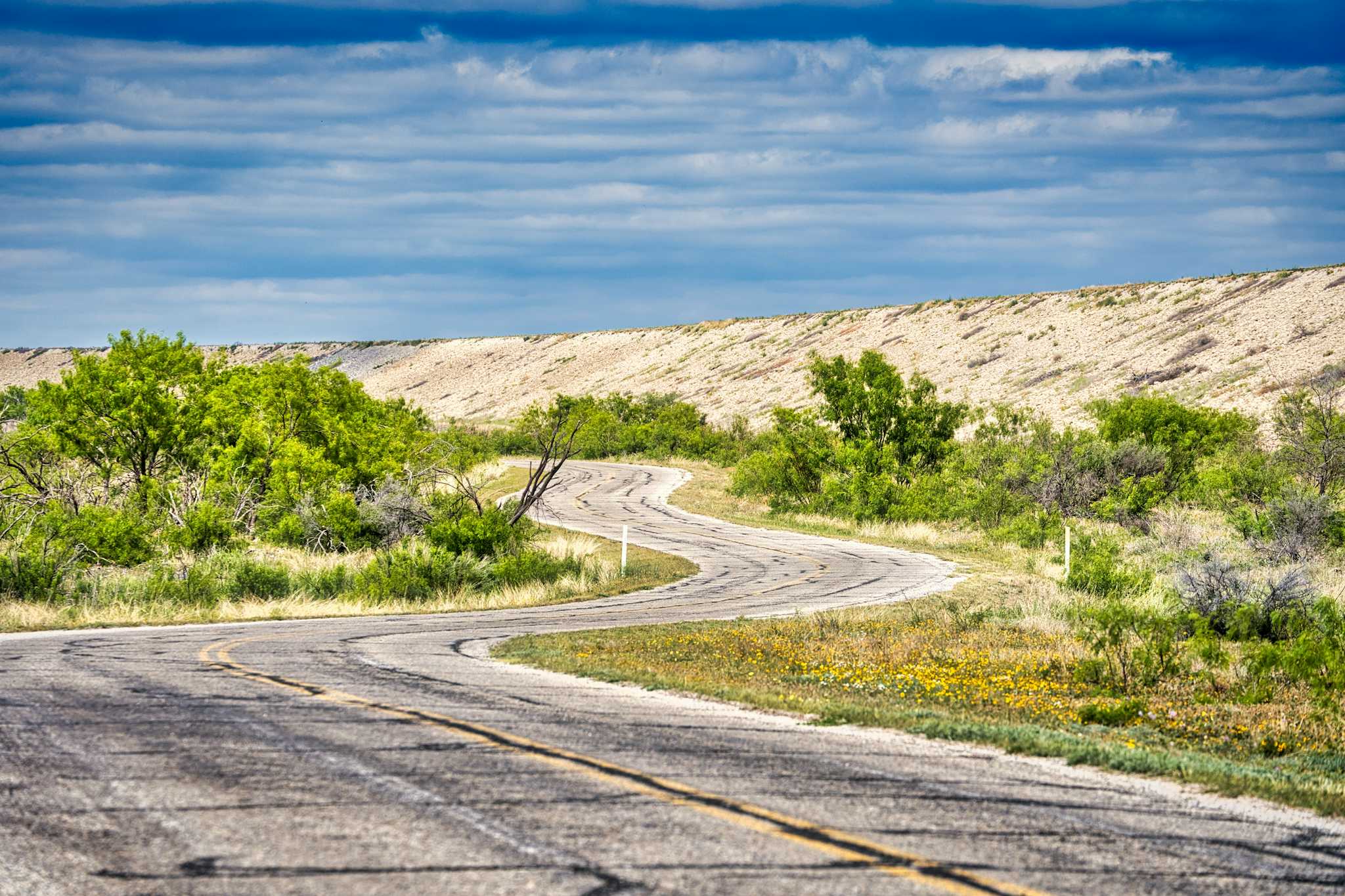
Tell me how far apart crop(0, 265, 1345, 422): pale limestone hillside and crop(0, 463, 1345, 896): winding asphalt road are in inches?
2125

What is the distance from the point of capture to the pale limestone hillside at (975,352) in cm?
6650

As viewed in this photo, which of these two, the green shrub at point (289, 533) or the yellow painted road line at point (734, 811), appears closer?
the yellow painted road line at point (734, 811)

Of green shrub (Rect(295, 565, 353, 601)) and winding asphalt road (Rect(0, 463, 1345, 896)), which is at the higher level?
winding asphalt road (Rect(0, 463, 1345, 896))

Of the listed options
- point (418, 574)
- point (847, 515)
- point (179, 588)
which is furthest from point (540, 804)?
point (847, 515)

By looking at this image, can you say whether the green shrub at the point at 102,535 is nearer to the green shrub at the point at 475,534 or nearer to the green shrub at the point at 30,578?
the green shrub at the point at 30,578

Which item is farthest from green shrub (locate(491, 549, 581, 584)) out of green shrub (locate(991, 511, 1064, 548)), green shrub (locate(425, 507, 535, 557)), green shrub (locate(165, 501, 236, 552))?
green shrub (locate(991, 511, 1064, 548))

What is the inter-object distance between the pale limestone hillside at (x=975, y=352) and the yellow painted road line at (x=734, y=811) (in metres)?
55.0

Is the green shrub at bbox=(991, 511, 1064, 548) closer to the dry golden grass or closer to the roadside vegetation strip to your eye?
the dry golden grass

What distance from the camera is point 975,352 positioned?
85125mm

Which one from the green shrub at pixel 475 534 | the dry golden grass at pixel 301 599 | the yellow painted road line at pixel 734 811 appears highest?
the green shrub at pixel 475 534

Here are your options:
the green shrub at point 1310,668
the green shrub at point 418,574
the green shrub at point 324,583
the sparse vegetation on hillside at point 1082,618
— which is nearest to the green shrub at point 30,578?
the green shrub at point 324,583

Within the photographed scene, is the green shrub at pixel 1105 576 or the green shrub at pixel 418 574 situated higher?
the green shrub at pixel 1105 576

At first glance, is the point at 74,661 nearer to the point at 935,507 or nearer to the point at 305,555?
the point at 305,555

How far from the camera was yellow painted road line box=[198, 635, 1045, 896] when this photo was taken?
5.05 metres
